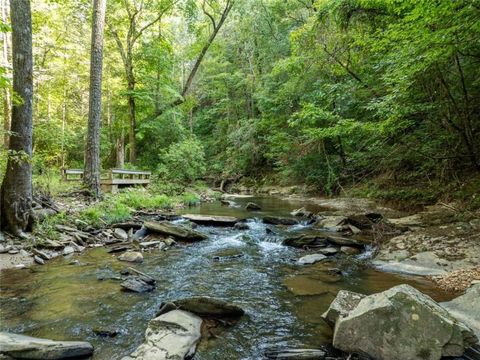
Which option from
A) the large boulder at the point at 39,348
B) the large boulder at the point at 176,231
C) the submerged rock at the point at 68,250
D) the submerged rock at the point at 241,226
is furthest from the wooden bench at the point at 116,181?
the large boulder at the point at 39,348

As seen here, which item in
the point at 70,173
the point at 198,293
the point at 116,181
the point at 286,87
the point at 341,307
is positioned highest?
the point at 286,87

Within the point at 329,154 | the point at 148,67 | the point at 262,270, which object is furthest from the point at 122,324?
the point at 148,67

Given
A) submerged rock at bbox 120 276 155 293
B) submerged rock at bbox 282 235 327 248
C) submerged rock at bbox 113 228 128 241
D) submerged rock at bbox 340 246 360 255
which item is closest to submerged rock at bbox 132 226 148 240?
submerged rock at bbox 113 228 128 241

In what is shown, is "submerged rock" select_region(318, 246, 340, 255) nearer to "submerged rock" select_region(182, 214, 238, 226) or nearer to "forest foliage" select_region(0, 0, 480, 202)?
"forest foliage" select_region(0, 0, 480, 202)

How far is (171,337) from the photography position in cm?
284

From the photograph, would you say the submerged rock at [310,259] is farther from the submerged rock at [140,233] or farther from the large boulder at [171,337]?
the submerged rock at [140,233]

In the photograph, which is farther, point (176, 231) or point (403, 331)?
point (176, 231)

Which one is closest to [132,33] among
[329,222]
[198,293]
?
[329,222]

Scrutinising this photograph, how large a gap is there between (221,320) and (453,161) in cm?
799

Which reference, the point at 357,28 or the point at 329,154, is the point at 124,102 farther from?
the point at 357,28

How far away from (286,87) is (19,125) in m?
13.9

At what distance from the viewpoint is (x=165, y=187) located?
15.8 meters

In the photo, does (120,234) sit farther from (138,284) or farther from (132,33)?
(132,33)

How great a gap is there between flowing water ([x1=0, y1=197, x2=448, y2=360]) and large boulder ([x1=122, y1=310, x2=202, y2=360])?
0.15m
